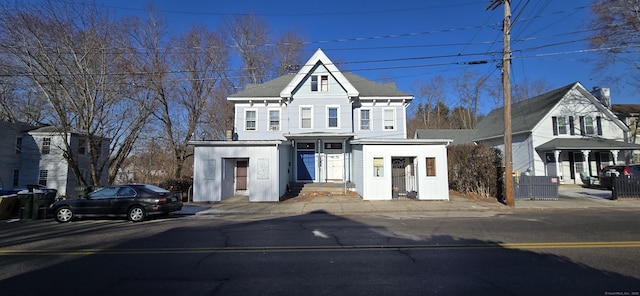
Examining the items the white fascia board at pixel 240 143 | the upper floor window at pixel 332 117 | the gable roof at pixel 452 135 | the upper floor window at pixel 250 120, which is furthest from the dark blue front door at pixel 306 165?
the gable roof at pixel 452 135

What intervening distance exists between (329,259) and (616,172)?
20333mm

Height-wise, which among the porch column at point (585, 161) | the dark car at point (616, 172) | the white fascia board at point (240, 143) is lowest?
the dark car at point (616, 172)

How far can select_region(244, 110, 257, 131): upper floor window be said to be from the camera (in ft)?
71.2

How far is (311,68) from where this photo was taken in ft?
68.6

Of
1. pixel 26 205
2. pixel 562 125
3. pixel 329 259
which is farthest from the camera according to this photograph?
pixel 562 125

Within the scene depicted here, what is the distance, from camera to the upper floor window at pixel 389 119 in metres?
21.7

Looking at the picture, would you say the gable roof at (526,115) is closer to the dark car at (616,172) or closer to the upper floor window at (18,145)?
the dark car at (616,172)

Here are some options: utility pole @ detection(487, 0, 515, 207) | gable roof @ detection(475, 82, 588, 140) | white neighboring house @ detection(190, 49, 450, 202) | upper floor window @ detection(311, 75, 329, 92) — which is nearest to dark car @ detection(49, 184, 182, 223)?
white neighboring house @ detection(190, 49, 450, 202)

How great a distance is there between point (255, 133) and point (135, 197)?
10.8 m

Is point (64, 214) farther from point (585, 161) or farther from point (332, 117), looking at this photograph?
point (585, 161)

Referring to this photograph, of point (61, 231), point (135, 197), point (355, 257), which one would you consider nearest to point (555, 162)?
point (355, 257)

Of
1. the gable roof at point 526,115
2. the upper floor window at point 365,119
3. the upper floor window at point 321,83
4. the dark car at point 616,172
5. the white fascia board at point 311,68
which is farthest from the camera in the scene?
the gable roof at point 526,115

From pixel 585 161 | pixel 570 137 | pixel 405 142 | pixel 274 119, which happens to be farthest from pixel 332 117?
pixel 585 161

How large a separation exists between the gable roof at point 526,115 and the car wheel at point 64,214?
99.4ft
